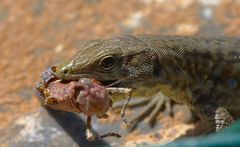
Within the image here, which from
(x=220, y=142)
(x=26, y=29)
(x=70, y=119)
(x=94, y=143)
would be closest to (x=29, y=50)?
(x=26, y=29)

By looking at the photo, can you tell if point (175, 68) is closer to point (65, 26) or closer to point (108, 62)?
point (108, 62)

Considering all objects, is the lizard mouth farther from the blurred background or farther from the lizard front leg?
the blurred background

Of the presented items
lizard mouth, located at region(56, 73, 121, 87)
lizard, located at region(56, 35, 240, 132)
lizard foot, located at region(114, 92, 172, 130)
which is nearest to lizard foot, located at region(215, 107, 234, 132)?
lizard, located at region(56, 35, 240, 132)

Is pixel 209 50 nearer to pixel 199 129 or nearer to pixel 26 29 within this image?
pixel 199 129

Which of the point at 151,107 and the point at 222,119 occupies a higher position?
the point at 151,107

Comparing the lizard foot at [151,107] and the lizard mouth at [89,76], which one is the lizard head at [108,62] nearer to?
the lizard mouth at [89,76]

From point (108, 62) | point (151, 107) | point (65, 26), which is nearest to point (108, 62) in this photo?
point (108, 62)
